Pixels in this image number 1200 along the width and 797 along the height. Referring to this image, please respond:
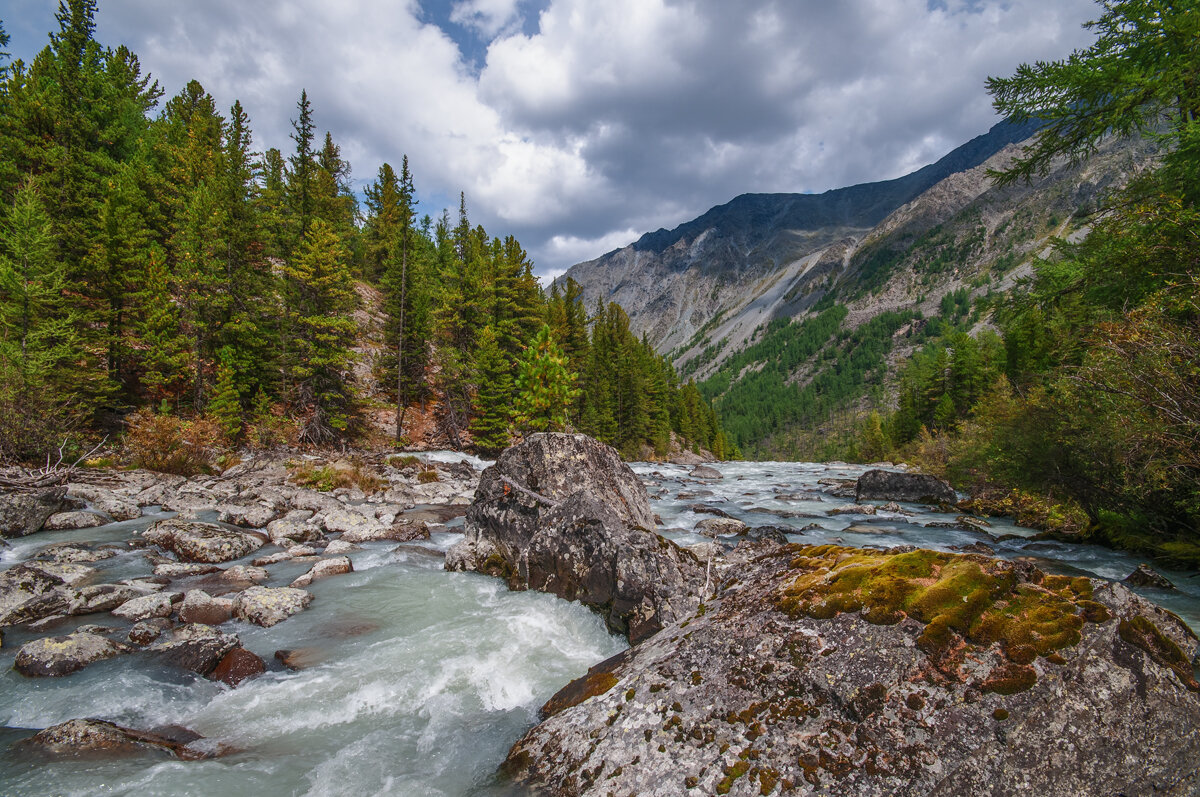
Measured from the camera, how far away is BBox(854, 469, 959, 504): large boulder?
22780 mm

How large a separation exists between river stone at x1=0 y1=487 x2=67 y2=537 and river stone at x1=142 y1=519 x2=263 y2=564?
2.97m

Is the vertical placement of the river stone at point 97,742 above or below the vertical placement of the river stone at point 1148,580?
above

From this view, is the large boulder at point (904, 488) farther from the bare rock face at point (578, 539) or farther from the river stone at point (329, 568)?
the river stone at point (329, 568)

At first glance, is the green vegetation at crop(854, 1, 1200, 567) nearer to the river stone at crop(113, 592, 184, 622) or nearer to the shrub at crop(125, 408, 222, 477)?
the river stone at crop(113, 592, 184, 622)

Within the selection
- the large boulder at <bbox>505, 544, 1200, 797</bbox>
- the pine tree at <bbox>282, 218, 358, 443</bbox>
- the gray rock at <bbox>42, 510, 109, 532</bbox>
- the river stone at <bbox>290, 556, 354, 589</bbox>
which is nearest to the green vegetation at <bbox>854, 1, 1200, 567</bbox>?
the large boulder at <bbox>505, 544, 1200, 797</bbox>

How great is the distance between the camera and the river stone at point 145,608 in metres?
7.21

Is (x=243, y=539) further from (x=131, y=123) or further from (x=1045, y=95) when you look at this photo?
(x=131, y=123)

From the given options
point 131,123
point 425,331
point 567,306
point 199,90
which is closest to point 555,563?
point 425,331

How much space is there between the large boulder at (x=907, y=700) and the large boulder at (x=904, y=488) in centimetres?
2338

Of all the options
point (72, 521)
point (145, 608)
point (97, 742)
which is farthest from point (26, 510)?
point (97, 742)

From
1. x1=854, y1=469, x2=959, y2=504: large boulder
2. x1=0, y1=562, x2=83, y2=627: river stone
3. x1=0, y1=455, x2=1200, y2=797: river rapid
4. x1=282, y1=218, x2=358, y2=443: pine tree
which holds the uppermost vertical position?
x1=282, y1=218, x2=358, y2=443: pine tree

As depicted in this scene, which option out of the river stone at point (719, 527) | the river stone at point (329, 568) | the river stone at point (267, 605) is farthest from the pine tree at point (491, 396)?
the river stone at point (267, 605)

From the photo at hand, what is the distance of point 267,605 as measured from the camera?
769 cm

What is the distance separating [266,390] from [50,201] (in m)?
12.6
